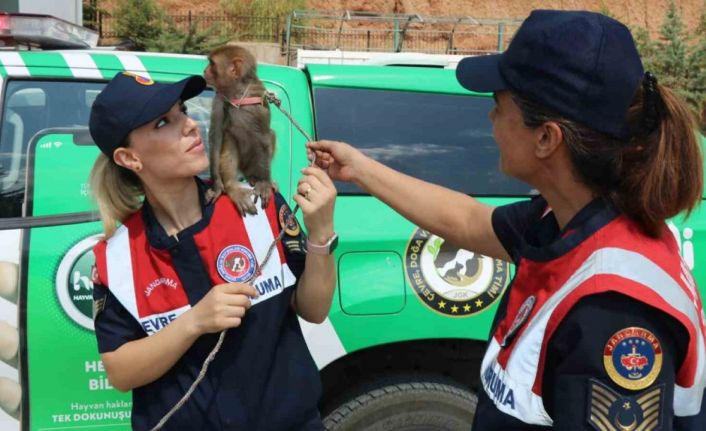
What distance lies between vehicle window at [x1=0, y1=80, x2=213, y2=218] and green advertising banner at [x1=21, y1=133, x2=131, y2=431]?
3.4 inches

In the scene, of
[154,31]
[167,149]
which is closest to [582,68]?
[167,149]

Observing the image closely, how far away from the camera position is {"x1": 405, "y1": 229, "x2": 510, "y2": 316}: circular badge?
2697 mm

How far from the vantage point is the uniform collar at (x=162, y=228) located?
5.65ft

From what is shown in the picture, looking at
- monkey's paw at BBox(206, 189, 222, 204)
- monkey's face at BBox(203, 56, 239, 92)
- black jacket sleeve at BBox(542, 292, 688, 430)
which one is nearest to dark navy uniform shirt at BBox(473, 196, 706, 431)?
black jacket sleeve at BBox(542, 292, 688, 430)

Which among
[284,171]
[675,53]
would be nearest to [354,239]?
[284,171]

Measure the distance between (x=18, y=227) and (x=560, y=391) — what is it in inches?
82.2

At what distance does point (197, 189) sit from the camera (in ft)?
6.12

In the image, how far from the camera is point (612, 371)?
1.06 m

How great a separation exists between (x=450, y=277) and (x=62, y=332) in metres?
1.42

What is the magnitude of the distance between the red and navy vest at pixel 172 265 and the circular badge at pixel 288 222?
5 cm

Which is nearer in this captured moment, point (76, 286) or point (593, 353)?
point (593, 353)

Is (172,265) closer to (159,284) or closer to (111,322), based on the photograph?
(159,284)

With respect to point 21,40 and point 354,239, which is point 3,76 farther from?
point 354,239

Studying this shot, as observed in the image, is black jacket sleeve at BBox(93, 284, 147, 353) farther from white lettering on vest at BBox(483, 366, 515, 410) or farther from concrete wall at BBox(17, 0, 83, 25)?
concrete wall at BBox(17, 0, 83, 25)
